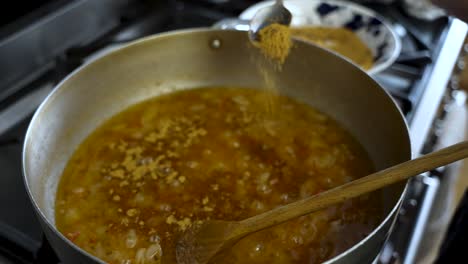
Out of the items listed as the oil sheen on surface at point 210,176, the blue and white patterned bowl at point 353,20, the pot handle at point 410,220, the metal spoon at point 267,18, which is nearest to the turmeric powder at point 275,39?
the metal spoon at point 267,18

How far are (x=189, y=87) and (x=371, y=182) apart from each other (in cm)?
61

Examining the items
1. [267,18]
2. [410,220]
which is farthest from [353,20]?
[410,220]

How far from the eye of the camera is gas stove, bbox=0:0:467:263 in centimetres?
90

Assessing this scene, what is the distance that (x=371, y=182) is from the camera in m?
0.60

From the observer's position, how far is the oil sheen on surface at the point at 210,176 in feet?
2.53

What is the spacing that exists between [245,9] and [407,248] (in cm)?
77

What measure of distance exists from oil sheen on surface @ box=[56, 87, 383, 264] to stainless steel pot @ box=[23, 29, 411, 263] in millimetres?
26

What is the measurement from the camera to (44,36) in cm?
117

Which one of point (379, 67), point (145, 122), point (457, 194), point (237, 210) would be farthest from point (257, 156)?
point (457, 194)

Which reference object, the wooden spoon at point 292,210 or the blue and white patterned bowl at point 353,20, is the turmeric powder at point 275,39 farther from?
the wooden spoon at point 292,210

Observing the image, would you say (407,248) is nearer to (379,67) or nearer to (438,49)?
(379,67)

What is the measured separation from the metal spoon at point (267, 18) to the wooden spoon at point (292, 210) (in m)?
0.44

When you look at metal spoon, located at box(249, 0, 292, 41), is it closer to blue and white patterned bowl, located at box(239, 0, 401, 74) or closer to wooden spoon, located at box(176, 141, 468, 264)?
blue and white patterned bowl, located at box(239, 0, 401, 74)

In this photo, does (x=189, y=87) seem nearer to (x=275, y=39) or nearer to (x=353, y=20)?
(x=275, y=39)
